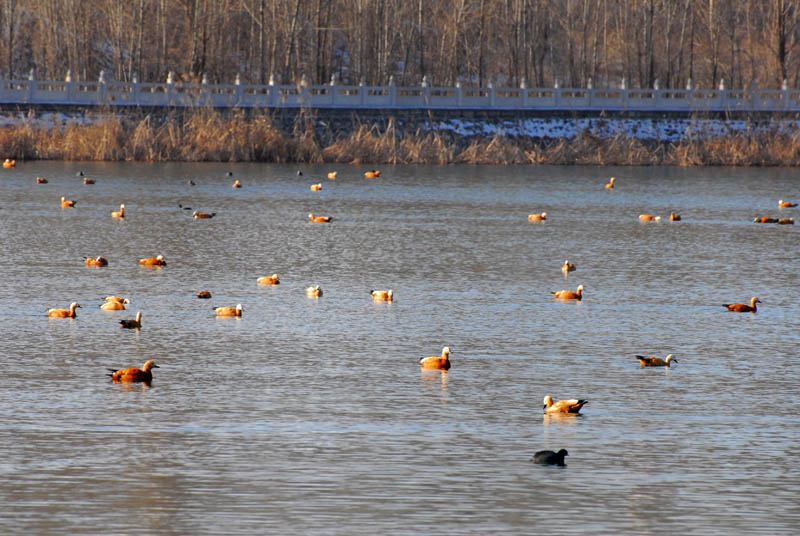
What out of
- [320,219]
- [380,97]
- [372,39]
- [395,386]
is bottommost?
[395,386]

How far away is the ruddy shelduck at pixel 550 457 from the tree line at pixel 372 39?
55262mm

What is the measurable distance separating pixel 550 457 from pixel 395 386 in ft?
12.8

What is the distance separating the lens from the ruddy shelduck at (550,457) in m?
13.2

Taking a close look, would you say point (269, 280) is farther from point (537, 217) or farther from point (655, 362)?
point (537, 217)

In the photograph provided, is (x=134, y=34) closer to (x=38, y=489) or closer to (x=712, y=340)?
(x=712, y=340)

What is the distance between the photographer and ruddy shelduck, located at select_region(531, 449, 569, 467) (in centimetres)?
1320

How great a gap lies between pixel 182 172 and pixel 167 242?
2439 cm

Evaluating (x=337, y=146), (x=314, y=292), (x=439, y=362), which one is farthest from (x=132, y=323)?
(x=337, y=146)

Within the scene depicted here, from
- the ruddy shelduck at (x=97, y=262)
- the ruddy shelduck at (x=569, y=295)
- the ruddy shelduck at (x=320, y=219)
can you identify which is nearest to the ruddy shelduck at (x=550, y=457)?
the ruddy shelduck at (x=569, y=295)

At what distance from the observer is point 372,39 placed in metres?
78.4

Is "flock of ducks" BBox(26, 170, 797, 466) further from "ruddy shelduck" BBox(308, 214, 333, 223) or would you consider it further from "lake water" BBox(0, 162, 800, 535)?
"lake water" BBox(0, 162, 800, 535)

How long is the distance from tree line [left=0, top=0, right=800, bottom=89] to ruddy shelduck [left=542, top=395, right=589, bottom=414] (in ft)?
174

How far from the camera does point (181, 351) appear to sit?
1884 cm

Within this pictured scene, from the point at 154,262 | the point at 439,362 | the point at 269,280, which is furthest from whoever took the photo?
the point at 154,262
